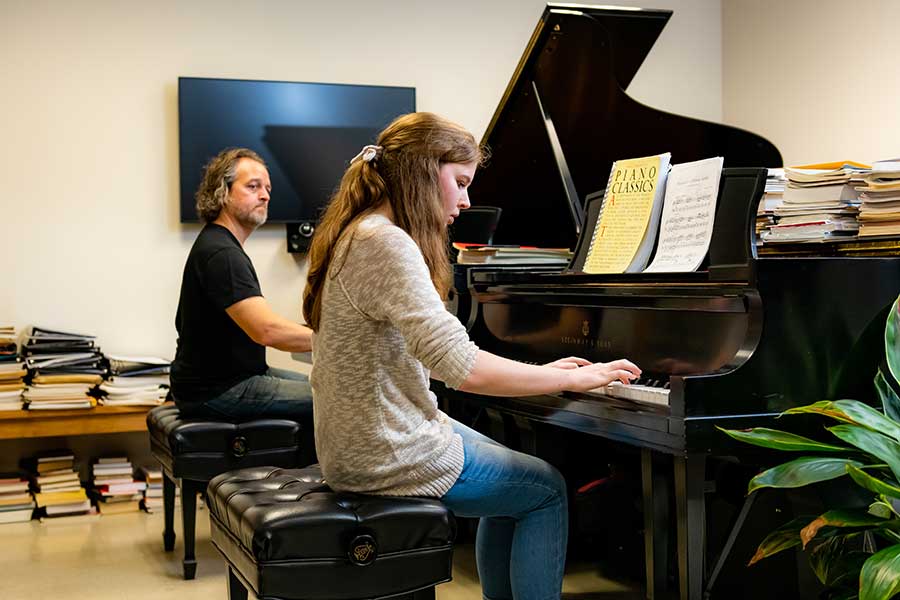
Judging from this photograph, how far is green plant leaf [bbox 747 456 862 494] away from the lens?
2.02 metres

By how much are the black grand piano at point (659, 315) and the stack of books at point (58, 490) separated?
207 cm

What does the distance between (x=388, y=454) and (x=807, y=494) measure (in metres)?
1.00

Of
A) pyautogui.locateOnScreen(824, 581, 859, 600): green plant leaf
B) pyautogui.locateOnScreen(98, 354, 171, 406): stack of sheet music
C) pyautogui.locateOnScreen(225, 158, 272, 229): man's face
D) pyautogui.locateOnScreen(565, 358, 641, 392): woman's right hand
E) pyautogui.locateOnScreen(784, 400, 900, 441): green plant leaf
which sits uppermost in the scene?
pyautogui.locateOnScreen(225, 158, 272, 229): man's face

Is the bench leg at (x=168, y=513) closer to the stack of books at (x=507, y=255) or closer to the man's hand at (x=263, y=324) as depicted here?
the man's hand at (x=263, y=324)

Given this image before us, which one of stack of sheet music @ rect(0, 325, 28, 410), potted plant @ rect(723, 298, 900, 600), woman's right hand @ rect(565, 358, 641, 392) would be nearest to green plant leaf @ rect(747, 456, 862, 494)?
potted plant @ rect(723, 298, 900, 600)

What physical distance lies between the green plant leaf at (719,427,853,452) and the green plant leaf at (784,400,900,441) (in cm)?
5


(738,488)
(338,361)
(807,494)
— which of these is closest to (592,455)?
(738,488)

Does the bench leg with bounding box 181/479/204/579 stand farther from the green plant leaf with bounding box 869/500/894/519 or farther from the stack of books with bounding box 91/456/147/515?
the green plant leaf with bounding box 869/500/894/519

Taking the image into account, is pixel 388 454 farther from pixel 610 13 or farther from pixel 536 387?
pixel 610 13

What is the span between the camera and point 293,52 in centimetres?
511

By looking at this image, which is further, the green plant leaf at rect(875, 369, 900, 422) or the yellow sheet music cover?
the yellow sheet music cover

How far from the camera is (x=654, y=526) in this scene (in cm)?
242

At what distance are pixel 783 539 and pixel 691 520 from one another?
7.9 inches

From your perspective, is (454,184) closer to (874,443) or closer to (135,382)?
(874,443)
